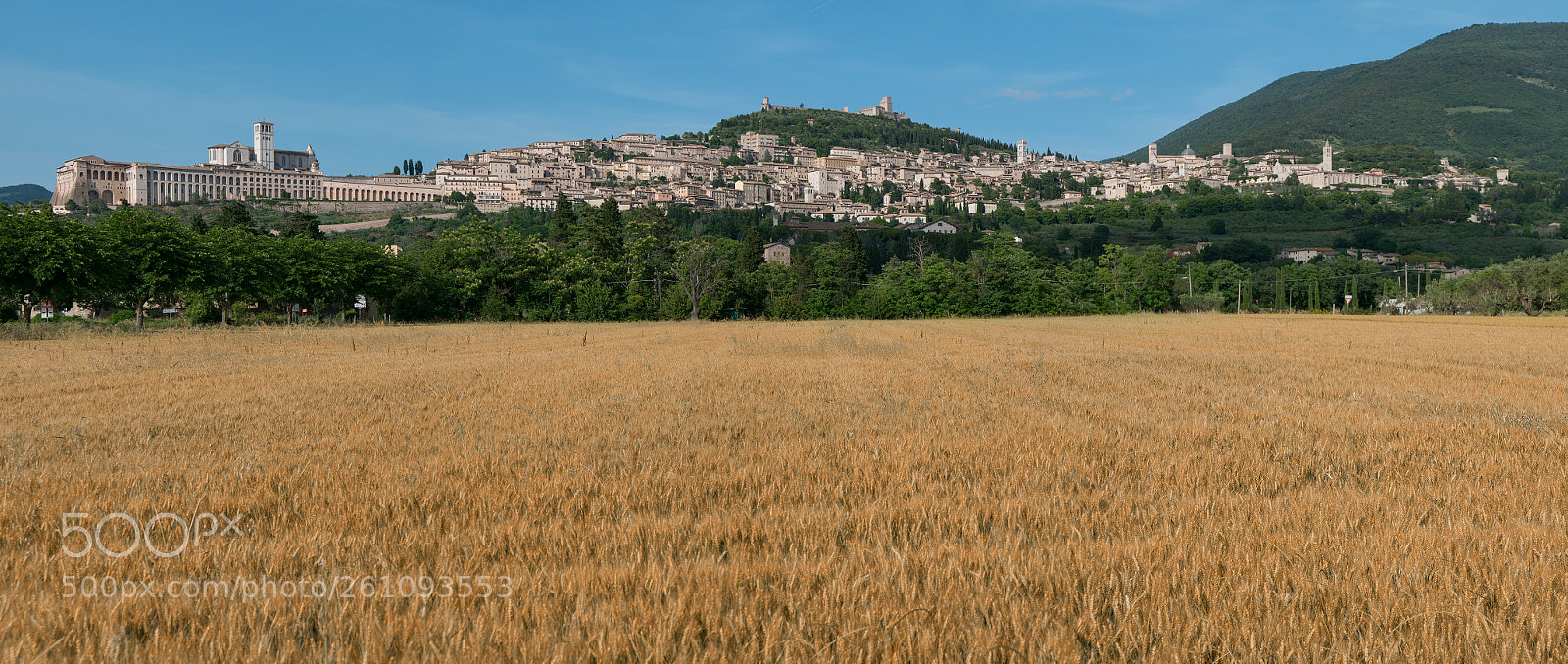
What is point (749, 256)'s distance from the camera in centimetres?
7794

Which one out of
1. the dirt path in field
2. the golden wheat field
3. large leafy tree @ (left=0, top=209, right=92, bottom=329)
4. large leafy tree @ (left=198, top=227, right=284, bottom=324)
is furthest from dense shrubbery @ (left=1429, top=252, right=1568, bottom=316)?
the dirt path in field

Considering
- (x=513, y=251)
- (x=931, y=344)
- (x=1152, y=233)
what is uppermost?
(x=1152, y=233)

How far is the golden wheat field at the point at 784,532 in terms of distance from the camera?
9.11ft

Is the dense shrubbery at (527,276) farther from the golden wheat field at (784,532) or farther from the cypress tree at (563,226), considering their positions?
the golden wheat field at (784,532)

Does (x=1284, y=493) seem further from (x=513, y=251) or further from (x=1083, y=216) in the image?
(x=1083, y=216)

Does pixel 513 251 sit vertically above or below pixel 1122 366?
above

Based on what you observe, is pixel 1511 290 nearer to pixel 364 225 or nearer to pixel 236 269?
pixel 236 269

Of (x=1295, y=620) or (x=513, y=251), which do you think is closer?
(x=1295, y=620)

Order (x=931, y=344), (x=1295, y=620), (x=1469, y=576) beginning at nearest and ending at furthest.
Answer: (x=1295, y=620) → (x=1469, y=576) → (x=931, y=344)

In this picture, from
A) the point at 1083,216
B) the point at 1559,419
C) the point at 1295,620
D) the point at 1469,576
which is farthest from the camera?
the point at 1083,216

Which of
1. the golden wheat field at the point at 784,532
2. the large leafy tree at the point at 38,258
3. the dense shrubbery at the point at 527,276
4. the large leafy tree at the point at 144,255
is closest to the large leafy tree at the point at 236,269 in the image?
the dense shrubbery at the point at 527,276

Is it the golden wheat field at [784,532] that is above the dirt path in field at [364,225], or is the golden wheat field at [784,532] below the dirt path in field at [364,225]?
below

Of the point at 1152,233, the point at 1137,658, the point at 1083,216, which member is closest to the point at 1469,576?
the point at 1137,658

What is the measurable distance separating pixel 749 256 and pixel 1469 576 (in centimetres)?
7536
